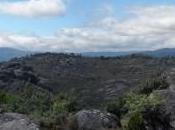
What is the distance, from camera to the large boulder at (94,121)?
970 inches

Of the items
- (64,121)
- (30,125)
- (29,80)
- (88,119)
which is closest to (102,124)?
(88,119)

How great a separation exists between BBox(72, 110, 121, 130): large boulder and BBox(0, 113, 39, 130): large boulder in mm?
2748

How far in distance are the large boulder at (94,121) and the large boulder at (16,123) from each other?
9.02 feet

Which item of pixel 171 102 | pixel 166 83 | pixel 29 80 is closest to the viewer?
pixel 171 102

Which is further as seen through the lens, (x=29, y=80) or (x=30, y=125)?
(x=29, y=80)

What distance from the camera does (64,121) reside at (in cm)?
2595

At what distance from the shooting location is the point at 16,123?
75.9 ft

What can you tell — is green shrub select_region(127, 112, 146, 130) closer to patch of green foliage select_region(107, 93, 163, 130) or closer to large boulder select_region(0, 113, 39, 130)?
patch of green foliage select_region(107, 93, 163, 130)

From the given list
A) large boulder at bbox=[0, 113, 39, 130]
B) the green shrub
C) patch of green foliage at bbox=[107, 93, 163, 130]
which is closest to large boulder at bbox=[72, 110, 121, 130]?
patch of green foliage at bbox=[107, 93, 163, 130]

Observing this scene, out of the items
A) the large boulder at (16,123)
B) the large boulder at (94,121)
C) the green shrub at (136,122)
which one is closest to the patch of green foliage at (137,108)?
the green shrub at (136,122)

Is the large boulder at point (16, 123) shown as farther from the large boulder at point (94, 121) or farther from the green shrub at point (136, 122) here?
the green shrub at point (136, 122)

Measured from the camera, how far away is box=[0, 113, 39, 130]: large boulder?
2278 cm

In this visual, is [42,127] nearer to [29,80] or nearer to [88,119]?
[88,119]

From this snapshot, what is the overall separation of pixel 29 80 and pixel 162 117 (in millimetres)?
140842
